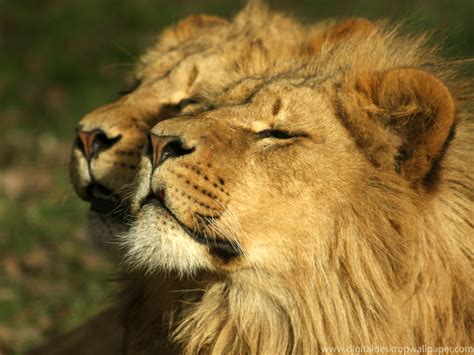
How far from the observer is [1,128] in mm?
9742

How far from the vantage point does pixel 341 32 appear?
476 centimetres

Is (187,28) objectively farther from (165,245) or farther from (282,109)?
(165,245)

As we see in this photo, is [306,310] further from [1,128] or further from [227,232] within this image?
[1,128]

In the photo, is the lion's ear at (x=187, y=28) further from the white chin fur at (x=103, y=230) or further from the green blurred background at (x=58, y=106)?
the white chin fur at (x=103, y=230)

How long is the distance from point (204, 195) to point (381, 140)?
2.30 feet

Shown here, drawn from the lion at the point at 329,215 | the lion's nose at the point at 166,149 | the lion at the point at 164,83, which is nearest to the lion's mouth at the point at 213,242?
the lion at the point at 329,215

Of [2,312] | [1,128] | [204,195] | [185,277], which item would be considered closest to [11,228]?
[2,312]

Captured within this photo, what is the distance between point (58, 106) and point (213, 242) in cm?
724

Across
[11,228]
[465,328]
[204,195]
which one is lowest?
[11,228]

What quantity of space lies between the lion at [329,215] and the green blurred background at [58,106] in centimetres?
117

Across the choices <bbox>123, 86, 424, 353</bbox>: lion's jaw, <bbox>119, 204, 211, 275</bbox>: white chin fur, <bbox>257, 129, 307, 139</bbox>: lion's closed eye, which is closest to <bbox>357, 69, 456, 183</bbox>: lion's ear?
<bbox>123, 86, 424, 353</bbox>: lion's jaw

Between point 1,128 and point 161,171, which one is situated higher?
point 161,171

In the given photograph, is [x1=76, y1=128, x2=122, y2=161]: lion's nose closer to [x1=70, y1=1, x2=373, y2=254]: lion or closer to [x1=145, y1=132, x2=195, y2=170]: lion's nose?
[x1=70, y1=1, x2=373, y2=254]: lion

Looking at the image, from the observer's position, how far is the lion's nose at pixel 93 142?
4.49 m
